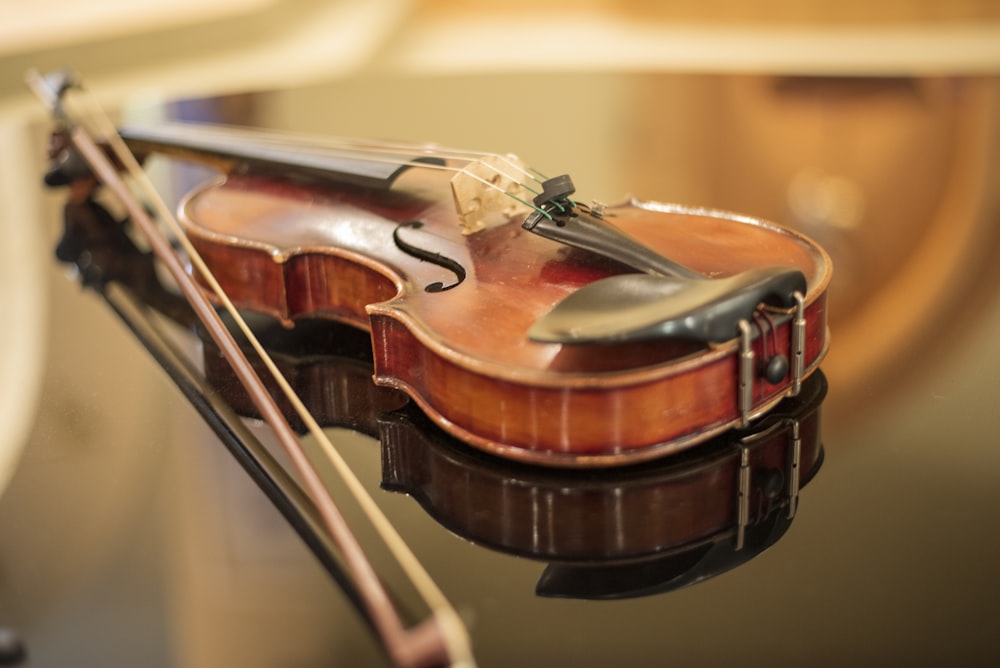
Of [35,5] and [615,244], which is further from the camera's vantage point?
[35,5]

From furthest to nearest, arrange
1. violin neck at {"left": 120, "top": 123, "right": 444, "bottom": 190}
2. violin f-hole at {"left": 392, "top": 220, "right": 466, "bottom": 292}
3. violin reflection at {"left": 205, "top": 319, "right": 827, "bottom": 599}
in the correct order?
violin neck at {"left": 120, "top": 123, "right": 444, "bottom": 190} → violin f-hole at {"left": 392, "top": 220, "right": 466, "bottom": 292} → violin reflection at {"left": 205, "top": 319, "right": 827, "bottom": 599}

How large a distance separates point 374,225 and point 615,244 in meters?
0.34

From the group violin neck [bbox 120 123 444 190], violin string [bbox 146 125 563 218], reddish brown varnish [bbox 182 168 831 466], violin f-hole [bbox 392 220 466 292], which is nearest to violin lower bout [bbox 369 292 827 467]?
reddish brown varnish [bbox 182 168 831 466]

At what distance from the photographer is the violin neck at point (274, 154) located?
127 centimetres

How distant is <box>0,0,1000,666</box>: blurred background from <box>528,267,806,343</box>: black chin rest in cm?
17

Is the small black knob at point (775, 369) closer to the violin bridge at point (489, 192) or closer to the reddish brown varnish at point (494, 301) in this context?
the reddish brown varnish at point (494, 301)

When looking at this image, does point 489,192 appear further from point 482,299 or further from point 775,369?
point 775,369

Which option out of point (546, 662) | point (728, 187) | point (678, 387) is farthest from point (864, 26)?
point (546, 662)

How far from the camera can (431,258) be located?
1076 mm

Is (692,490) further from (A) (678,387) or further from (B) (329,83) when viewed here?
(B) (329,83)

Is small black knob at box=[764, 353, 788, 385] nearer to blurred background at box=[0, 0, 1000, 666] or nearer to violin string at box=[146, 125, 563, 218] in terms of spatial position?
blurred background at box=[0, 0, 1000, 666]

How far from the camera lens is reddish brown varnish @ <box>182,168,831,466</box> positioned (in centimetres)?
82

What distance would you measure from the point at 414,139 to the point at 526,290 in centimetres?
90

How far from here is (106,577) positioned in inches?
31.1
